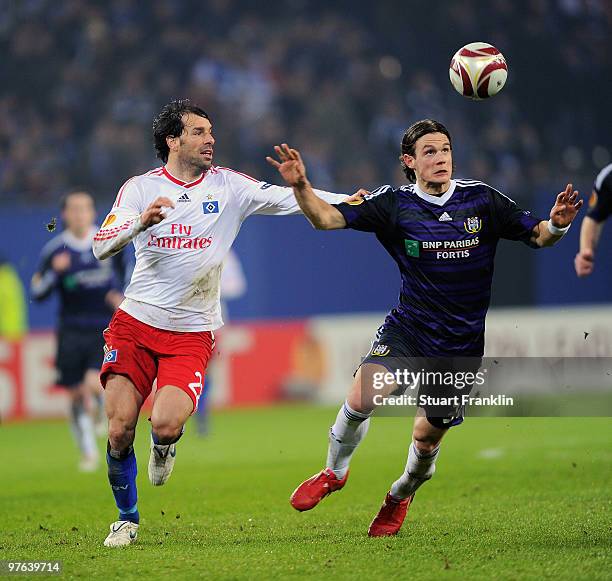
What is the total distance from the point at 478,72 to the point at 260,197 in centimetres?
162

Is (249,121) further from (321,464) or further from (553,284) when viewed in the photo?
(321,464)

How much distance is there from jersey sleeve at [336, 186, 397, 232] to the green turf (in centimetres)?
184

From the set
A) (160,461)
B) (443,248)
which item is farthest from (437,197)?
(160,461)

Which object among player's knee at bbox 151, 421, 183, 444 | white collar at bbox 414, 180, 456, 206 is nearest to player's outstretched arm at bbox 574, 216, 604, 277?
white collar at bbox 414, 180, 456, 206

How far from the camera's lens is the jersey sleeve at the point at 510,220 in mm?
6949

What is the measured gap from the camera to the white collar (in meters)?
6.98

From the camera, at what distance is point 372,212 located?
22.7 ft

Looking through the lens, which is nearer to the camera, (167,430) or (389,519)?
(167,430)

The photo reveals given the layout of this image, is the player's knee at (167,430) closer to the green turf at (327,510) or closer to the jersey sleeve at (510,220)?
the green turf at (327,510)

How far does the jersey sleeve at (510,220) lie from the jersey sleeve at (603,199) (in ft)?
1.32

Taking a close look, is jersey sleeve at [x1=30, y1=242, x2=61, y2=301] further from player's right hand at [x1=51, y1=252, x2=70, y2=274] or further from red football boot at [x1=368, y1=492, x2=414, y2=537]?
red football boot at [x1=368, y1=492, x2=414, y2=537]

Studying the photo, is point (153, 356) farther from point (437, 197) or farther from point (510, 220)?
point (510, 220)

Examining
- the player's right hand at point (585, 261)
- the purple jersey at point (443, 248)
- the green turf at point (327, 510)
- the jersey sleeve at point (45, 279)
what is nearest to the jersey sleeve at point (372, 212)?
the purple jersey at point (443, 248)

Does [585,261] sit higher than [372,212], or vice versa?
[372,212]
